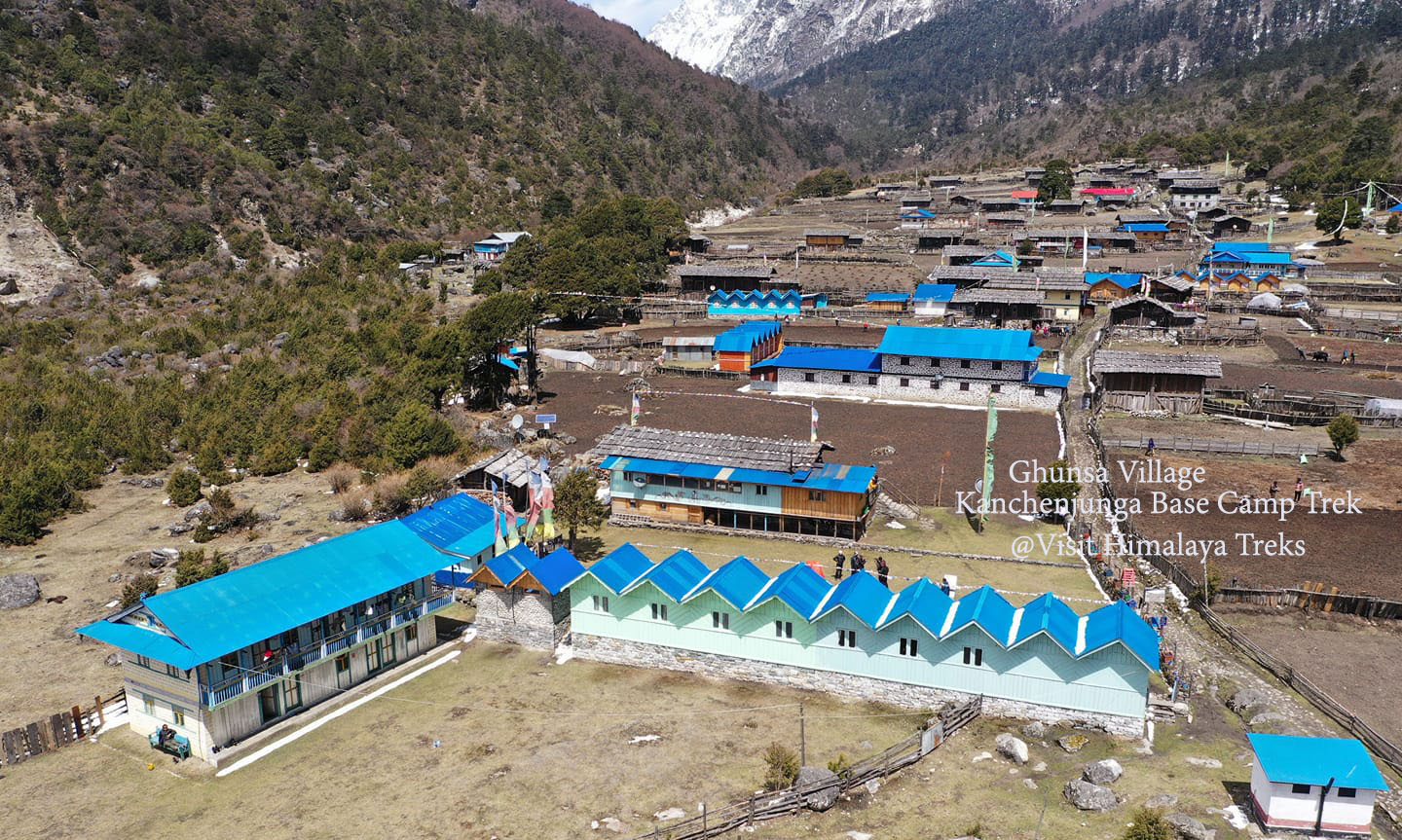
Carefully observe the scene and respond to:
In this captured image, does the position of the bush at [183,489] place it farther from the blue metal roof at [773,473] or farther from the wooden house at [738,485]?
the blue metal roof at [773,473]

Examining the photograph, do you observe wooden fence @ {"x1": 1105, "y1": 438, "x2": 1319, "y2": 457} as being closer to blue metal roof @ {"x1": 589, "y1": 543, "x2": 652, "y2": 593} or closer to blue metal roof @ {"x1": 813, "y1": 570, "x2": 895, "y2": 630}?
blue metal roof @ {"x1": 813, "y1": 570, "x2": 895, "y2": 630}

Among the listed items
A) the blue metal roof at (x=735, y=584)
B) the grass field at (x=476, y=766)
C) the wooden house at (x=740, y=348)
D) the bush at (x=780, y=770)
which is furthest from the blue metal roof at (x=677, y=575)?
the wooden house at (x=740, y=348)

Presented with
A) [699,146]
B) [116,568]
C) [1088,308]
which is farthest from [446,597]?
[699,146]

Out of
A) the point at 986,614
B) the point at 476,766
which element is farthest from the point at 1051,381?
the point at 476,766

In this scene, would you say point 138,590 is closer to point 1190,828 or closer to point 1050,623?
point 1050,623

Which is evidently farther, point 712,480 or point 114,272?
point 114,272

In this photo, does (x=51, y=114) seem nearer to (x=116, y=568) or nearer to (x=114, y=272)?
(x=114, y=272)
